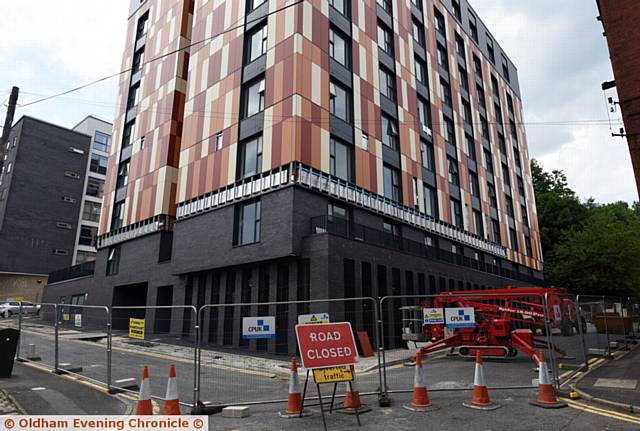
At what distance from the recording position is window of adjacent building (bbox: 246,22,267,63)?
23141mm

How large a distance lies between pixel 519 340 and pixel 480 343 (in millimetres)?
1738

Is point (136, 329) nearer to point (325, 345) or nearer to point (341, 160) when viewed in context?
point (325, 345)

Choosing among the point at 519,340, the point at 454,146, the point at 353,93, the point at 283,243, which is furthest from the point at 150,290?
the point at 454,146

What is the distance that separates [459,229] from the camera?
32.7 m

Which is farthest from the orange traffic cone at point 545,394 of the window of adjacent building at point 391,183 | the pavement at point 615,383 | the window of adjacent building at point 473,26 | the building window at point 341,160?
the window of adjacent building at point 473,26

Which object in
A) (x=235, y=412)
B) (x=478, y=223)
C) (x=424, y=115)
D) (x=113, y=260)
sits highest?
(x=424, y=115)

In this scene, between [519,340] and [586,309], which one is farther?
[586,309]

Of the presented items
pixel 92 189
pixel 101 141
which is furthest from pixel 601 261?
pixel 101 141

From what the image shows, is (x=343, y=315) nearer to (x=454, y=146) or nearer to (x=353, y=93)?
(x=353, y=93)

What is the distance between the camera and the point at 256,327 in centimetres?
836

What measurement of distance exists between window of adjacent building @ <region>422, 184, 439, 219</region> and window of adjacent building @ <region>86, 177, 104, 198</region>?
4780 cm

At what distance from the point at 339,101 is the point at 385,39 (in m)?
9.02

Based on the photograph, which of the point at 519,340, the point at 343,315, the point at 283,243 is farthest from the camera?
the point at 283,243

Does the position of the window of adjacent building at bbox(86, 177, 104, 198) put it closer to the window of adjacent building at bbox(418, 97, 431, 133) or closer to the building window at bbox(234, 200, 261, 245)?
the building window at bbox(234, 200, 261, 245)
